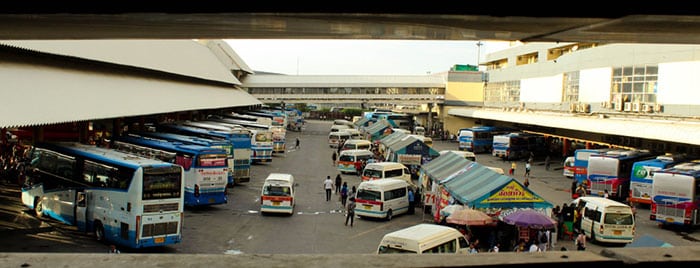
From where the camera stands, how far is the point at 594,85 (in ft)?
115

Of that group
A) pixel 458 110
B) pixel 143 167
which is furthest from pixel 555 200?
pixel 458 110

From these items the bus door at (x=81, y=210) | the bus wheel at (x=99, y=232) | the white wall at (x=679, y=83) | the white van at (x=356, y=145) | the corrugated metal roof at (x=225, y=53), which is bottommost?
the bus wheel at (x=99, y=232)

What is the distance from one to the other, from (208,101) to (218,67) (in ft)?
51.9

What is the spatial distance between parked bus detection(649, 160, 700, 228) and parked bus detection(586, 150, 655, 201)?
14.0 ft

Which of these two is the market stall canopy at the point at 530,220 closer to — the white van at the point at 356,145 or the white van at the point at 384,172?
the white van at the point at 384,172

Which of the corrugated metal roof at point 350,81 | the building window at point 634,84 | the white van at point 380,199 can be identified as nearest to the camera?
the white van at point 380,199

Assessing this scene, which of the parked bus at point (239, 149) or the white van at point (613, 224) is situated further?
the parked bus at point (239, 149)

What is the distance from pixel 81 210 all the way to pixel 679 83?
2404 cm

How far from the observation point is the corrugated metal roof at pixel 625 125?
2444 cm

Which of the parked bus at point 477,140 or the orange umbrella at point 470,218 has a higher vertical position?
the parked bus at point 477,140

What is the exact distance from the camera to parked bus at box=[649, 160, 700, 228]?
61.0 ft

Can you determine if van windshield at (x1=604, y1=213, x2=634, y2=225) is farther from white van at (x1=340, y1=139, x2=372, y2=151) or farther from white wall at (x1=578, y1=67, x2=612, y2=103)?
white van at (x1=340, y1=139, x2=372, y2=151)

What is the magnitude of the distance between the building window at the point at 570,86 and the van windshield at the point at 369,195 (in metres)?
23.4

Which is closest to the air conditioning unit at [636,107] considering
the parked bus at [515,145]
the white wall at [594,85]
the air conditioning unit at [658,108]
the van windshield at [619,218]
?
the air conditioning unit at [658,108]
